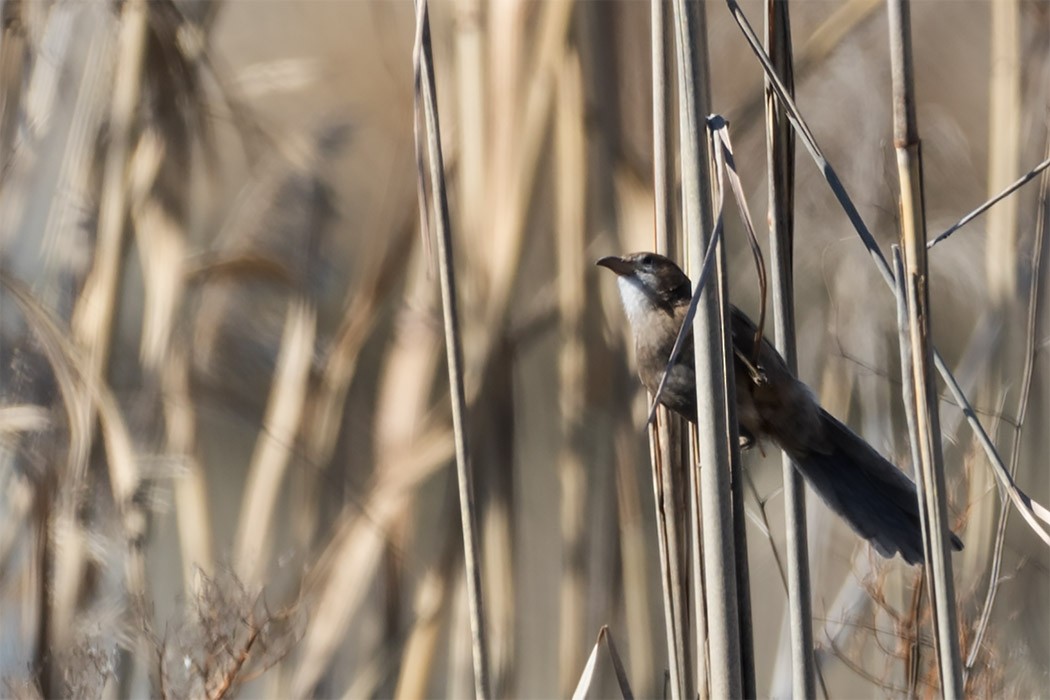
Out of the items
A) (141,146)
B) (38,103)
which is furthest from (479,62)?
(38,103)

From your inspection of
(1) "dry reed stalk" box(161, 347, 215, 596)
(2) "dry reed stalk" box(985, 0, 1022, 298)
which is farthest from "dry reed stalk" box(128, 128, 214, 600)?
(2) "dry reed stalk" box(985, 0, 1022, 298)

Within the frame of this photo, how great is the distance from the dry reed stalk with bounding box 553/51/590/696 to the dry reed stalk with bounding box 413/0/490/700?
21.0 inches

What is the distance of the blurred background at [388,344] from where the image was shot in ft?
4.46

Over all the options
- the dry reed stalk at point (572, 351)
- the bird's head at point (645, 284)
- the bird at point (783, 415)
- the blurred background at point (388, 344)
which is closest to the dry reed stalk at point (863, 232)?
the bird at point (783, 415)

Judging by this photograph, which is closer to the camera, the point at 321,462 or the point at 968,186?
the point at 321,462

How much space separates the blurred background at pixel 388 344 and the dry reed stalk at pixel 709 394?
1.87 feet

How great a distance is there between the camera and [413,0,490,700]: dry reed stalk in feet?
2.64

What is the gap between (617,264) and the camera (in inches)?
44.8

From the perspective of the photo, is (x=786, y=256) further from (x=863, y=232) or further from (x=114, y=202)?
(x=114, y=202)

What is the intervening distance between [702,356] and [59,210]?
105 centimetres

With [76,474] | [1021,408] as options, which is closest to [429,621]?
[76,474]

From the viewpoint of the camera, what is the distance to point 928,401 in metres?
0.72

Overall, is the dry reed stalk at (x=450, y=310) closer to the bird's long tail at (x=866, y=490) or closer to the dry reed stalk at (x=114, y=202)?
the bird's long tail at (x=866, y=490)

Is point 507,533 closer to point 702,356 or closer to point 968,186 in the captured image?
point 702,356
